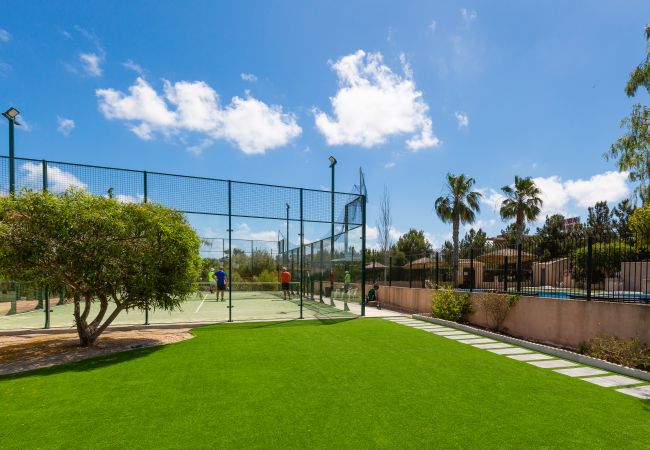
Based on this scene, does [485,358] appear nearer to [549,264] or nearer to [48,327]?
[549,264]

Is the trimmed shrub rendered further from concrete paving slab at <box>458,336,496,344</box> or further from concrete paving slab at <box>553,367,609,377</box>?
concrete paving slab at <box>553,367,609,377</box>

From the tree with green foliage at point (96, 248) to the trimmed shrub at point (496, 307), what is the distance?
7810mm

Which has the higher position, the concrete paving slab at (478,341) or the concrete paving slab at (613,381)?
the concrete paving slab at (613,381)

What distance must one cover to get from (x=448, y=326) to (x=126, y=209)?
28.9 ft

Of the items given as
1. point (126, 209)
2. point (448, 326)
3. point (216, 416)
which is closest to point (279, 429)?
point (216, 416)

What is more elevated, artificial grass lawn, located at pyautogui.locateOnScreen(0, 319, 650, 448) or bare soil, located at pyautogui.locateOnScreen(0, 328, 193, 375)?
artificial grass lawn, located at pyautogui.locateOnScreen(0, 319, 650, 448)

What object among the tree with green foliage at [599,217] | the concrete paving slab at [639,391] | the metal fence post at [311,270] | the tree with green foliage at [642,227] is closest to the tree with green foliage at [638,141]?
the tree with green foliage at [642,227]

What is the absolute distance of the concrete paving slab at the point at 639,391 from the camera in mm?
5195

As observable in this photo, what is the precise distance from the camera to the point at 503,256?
35.0ft

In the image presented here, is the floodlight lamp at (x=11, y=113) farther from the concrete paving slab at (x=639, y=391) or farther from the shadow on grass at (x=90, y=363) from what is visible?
the concrete paving slab at (x=639, y=391)

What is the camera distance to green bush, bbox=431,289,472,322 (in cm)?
1134

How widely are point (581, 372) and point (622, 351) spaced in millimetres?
1057

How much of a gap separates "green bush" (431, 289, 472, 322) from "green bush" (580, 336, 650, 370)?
162 inches

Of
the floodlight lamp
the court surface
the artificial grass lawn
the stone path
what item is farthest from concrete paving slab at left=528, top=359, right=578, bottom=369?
the floodlight lamp
